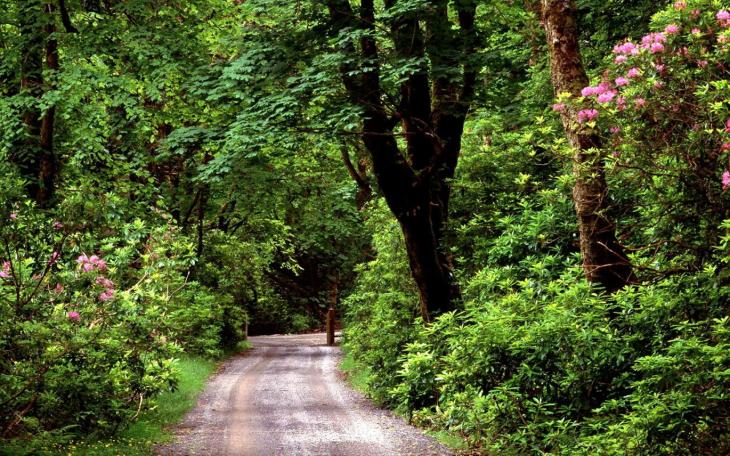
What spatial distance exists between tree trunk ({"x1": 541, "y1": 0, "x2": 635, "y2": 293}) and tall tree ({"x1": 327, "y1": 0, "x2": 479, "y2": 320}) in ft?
8.13

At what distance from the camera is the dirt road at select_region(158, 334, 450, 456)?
10.9 m

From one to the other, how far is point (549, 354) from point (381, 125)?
5.93m

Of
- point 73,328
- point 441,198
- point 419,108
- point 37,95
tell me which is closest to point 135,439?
point 73,328

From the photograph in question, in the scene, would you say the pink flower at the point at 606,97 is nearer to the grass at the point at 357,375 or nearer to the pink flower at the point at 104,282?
the pink flower at the point at 104,282

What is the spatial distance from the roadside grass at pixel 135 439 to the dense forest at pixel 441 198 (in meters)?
0.24

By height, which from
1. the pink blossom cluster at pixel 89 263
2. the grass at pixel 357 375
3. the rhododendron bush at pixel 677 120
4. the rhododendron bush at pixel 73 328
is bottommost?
the grass at pixel 357 375

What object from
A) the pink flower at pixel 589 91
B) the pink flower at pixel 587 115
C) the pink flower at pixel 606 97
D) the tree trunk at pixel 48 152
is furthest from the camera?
the tree trunk at pixel 48 152

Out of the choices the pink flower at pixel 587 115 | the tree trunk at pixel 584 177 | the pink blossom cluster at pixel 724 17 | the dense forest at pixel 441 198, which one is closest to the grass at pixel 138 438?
the dense forest at pixel 441 198

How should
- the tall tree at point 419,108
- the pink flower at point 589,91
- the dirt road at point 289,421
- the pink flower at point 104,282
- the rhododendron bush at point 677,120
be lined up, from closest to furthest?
the rhododendron bush at point 677,120
the pink flower at point 589,91
the pink flower at point 104,282
the dirt road at point 289,421
the tall tree at point 419,108

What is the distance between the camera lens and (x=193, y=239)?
2433 cm

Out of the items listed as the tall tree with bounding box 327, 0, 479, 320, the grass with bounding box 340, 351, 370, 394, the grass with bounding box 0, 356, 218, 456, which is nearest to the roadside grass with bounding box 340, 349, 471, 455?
the grass with bounding box 340, 351, 370, 394

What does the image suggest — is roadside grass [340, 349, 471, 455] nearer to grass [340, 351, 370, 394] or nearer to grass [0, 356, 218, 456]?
grass [340, 351, 370, 394]

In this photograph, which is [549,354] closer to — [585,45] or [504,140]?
[504,140]

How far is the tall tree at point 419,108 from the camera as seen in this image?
11570 mm
